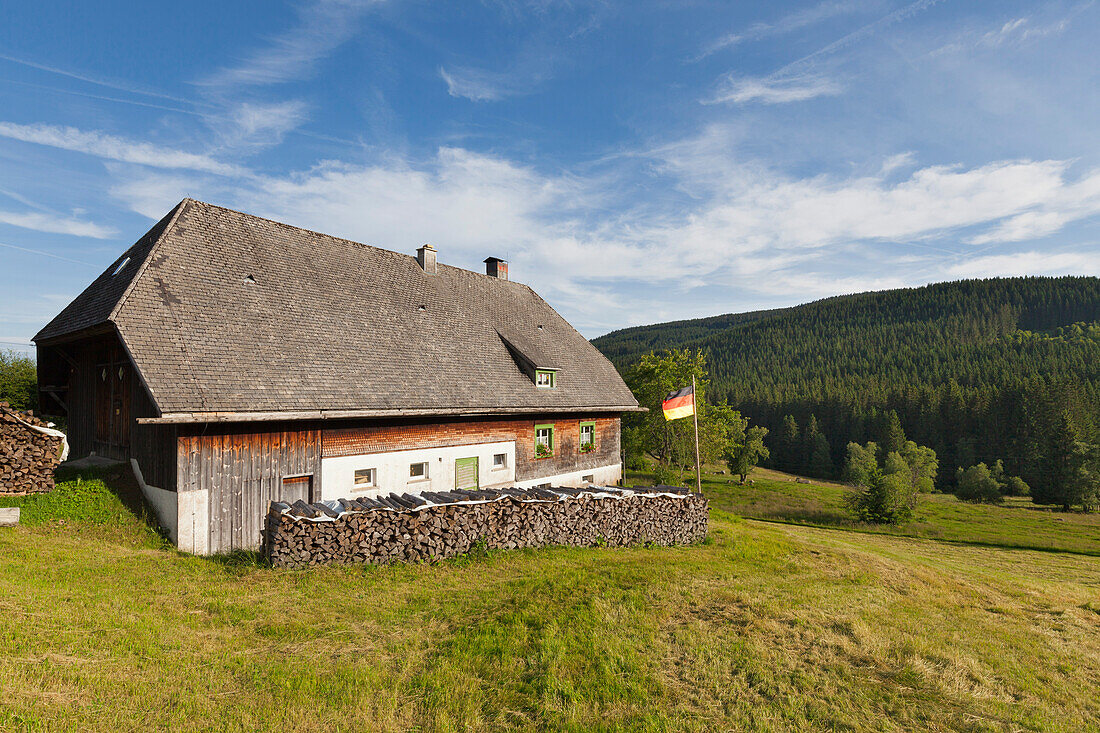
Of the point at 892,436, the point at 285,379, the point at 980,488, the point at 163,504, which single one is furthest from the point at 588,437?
the point at 892,436

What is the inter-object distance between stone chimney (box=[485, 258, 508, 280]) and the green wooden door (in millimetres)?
12247

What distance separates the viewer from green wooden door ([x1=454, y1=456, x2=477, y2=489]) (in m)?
17.7

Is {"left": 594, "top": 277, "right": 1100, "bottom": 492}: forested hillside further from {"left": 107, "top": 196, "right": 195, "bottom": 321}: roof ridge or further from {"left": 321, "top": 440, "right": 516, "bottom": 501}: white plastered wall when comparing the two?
{"left": 107, "top": 196, "right": 195, "bottom": 321}: roof ridge

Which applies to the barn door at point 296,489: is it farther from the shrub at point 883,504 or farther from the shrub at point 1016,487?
the shrub at point 1016,487

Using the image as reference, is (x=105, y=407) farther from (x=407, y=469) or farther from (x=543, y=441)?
(x=543, y=441)

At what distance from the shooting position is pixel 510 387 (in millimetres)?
19875

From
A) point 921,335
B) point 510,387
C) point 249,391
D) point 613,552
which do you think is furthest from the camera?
point 921,335

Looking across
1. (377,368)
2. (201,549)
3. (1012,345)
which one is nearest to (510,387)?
(377,368)

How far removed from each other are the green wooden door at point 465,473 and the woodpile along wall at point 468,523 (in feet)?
13.9

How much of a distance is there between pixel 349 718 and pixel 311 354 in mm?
11403

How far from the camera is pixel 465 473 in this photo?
18.0 metres

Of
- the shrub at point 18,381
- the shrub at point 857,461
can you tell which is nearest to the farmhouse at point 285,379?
the shrub at point 18,381

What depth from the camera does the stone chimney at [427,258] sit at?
22578mm

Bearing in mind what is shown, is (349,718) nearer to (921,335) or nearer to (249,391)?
(249,391)
